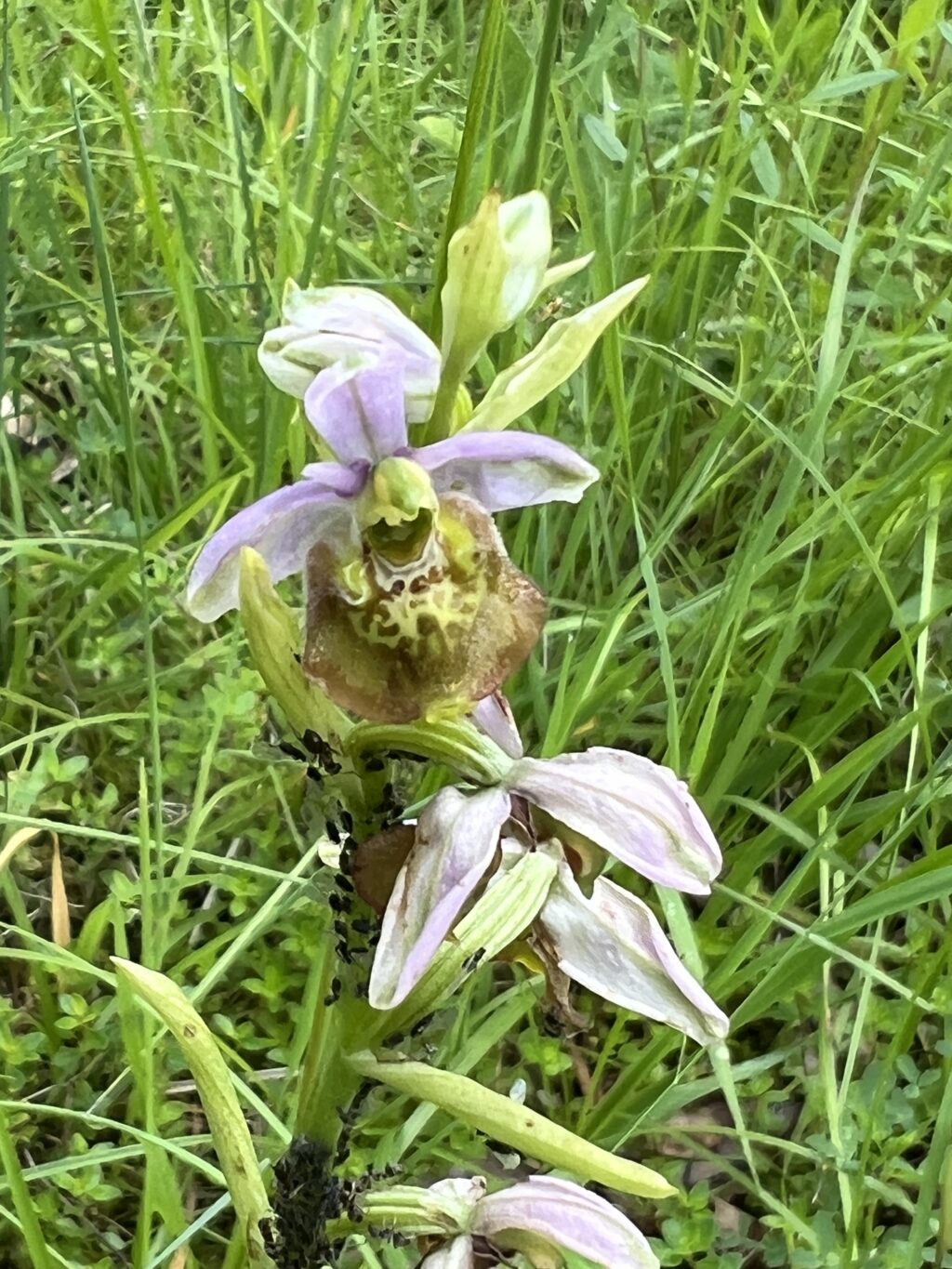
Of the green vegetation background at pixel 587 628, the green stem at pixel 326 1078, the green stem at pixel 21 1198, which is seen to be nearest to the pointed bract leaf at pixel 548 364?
the green stem at pixel 326 1078

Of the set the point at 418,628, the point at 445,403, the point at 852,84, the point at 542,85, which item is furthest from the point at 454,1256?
the point at 852,84

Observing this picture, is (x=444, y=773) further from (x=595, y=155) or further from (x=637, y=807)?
(x=595, y=155)

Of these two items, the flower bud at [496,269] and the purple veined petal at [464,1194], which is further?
the purple veined petal at [464,1194]

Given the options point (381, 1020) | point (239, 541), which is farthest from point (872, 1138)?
point (239, 541)

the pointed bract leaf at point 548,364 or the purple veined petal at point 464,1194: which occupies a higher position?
the pointed bract leaf at point 548,364

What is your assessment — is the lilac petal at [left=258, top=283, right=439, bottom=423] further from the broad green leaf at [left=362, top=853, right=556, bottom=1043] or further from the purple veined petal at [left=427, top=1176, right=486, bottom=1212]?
the purple veined petal at [left=427, top=1176, right=486, bottom=1212]

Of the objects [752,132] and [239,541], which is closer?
[239,541]

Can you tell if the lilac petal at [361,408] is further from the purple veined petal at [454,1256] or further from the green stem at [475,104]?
the purple veined petal at [454,1256]
